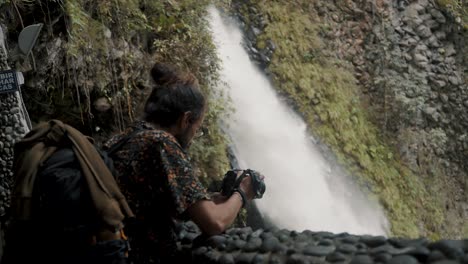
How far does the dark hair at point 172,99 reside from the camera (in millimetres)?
2551

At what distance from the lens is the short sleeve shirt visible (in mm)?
2361

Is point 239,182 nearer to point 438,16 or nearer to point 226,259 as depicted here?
point 226,259

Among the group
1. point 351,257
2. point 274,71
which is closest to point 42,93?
point 351,257

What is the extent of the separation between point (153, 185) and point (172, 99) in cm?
41

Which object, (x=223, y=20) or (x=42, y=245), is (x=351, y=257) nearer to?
(x=42, y=245)

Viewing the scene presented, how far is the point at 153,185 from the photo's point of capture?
2412 millimetres

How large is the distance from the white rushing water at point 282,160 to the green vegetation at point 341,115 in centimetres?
38

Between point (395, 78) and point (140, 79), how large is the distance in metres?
6.17

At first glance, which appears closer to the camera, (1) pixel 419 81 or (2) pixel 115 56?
(2) pixel 115 56

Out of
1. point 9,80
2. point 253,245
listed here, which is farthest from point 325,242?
point 9,80

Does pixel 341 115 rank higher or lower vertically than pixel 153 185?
lower

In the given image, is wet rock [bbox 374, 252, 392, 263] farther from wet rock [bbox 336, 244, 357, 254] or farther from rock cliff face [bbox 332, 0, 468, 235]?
rock cliff face [bbox 332, 0, 468, 235]

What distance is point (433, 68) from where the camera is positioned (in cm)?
1088

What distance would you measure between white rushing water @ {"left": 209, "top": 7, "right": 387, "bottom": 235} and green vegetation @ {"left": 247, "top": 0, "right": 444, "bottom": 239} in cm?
38
